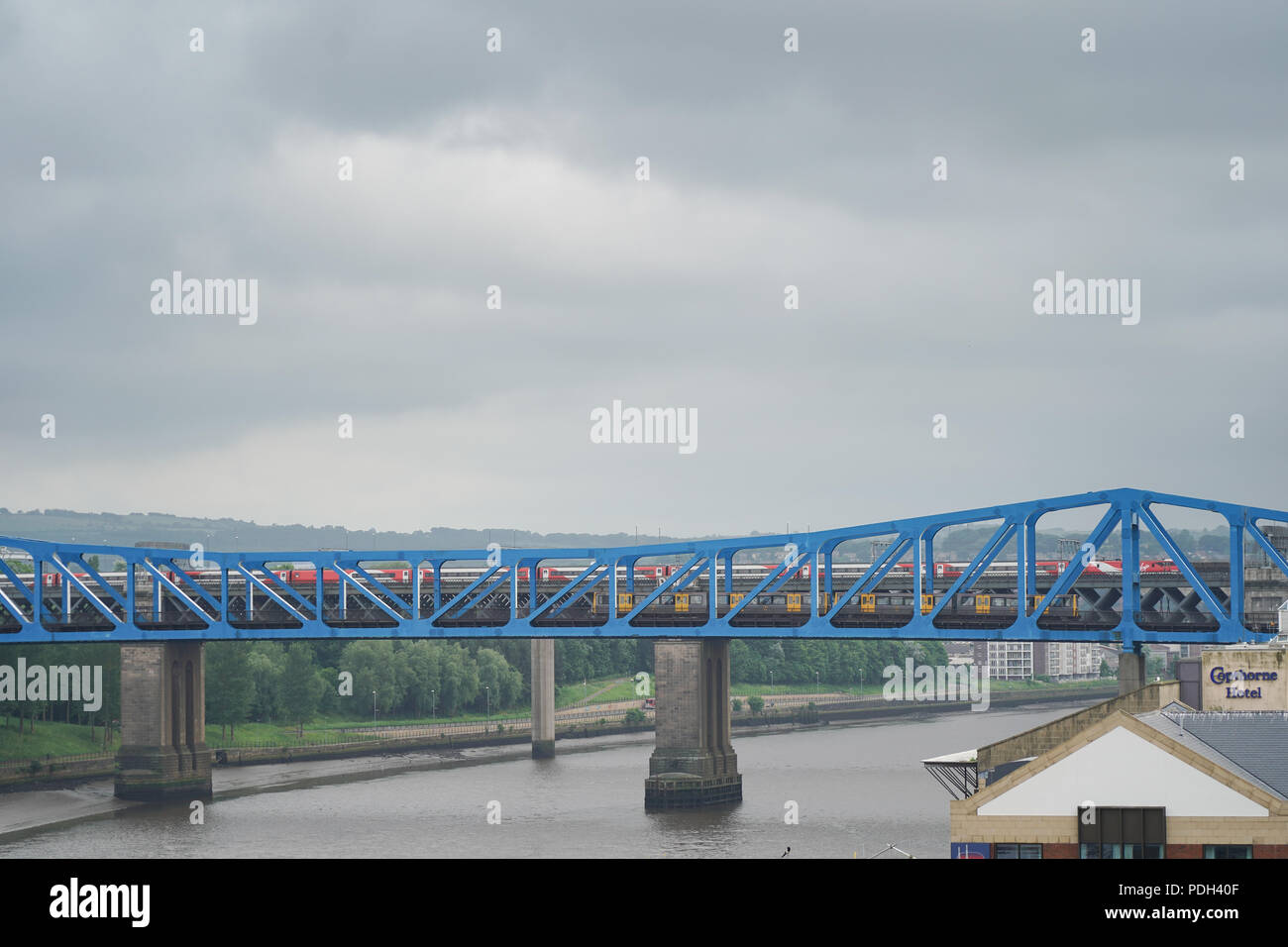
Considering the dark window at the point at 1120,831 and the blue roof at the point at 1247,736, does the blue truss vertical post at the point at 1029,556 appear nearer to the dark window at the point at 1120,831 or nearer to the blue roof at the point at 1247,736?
the blue roof at the point at 1247,736

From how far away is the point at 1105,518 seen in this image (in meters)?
91.6

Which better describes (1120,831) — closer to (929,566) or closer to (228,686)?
(929,566)

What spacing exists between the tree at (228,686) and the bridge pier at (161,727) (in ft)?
80.9

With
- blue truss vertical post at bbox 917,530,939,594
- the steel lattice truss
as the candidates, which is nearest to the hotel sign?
the steel lattice truss

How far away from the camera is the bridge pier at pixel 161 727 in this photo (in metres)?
106

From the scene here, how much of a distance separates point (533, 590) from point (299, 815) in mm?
21817

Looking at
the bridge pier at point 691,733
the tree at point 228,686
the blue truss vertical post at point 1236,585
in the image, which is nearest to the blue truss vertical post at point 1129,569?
the blue truss vertical post at point 1236,585

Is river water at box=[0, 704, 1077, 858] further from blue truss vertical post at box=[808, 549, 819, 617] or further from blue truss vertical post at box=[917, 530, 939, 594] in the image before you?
blue truss vertical post at box=[917, 530, 939, 594]

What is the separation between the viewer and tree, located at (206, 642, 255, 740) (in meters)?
135

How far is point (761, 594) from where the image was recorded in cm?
10794

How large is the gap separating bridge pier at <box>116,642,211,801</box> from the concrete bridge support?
31625 mm
